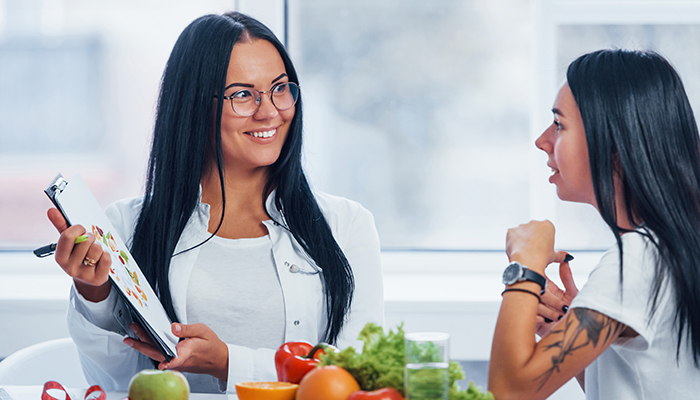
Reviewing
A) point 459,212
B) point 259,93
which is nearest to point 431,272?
point 459,212

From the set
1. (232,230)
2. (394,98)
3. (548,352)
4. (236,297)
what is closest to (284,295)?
(236,297)

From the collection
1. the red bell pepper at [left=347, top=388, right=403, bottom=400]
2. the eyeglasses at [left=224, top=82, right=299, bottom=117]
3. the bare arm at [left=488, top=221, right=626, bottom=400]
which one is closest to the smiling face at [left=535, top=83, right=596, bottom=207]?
the bare arm at [left=488, top=221, right=626, bottom=400]

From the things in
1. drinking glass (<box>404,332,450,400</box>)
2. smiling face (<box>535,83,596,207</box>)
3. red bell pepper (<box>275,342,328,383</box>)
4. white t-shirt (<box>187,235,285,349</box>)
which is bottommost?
white t-shirt (<box>187,235,285,349</box>)

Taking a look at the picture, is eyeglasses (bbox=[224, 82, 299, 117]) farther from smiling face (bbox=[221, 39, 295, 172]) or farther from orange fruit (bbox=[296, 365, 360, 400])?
orange fruit (bbox=[296, 365, 360, 400])

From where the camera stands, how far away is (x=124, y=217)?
60.9 inches

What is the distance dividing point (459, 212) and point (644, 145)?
4.81 ft

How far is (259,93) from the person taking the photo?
1461mm

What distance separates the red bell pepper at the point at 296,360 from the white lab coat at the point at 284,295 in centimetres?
36

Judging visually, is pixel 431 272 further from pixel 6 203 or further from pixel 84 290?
pixel 6 203

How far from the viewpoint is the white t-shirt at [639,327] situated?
944 mm

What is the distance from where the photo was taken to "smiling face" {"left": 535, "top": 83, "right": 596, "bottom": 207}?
1.07m

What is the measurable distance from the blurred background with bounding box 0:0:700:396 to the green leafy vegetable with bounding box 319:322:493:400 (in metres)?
1.49

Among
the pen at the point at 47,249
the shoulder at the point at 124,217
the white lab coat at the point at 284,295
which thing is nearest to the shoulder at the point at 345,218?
the white lab coat at the point at 284,295

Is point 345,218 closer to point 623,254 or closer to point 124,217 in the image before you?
point 124,217
